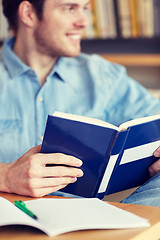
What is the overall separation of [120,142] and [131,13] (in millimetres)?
1379

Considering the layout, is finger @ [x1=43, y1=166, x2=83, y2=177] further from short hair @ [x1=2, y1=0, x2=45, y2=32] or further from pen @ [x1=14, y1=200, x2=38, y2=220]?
short hair @ [x1=2, y1=0, x2=45, y2=32]

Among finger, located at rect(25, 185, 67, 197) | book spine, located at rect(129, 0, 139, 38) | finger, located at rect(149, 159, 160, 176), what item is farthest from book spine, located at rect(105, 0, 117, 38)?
finger, located at rect(25, 185, 67, 197)

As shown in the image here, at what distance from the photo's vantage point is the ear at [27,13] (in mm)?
1729

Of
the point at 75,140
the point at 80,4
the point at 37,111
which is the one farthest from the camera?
Result: the point at 80,4

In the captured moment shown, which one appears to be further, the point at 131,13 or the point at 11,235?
the point at 131,13

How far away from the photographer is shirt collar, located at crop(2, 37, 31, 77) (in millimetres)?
1645

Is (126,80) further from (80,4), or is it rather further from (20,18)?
(20,18)

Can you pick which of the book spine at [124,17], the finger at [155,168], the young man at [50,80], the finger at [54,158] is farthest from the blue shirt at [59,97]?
the book spine at [124,17]

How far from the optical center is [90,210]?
0.89 meters

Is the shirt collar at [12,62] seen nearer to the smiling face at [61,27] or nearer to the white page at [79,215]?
the smiling face at [61,27]

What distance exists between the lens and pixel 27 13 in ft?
5.68

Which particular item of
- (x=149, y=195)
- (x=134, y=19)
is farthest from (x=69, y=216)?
(x=134, y=19)

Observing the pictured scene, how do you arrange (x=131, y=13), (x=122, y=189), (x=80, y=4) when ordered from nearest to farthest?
(x=122, y=189) → (x=80, y=4) → (x=131, y=13)

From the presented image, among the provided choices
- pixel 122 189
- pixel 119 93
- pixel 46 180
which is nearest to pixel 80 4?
pixel 119 93
